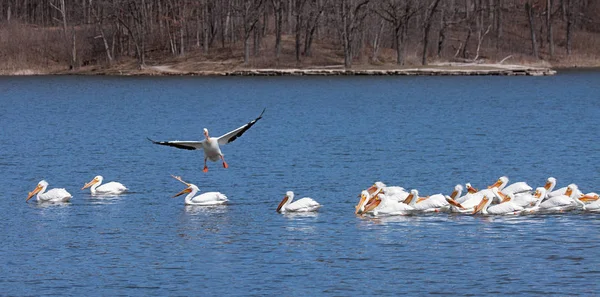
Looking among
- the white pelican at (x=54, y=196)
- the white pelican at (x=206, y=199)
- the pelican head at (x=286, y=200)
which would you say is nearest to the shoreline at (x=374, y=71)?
the white pelican at (x=206, y=199)

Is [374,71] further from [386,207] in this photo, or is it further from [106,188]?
[386,207]

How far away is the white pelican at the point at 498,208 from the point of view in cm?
2200

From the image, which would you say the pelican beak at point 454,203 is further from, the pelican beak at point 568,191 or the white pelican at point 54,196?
the white pelican at point 54,196

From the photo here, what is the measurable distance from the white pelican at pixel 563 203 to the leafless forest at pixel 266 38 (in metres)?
57.9

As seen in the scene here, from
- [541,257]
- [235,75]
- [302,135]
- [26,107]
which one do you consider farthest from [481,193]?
[235,75]

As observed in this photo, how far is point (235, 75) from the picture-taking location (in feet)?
280

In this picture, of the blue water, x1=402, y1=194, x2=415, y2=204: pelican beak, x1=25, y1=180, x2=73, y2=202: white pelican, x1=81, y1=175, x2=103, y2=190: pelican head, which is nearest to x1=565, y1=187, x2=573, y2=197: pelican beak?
the blue water

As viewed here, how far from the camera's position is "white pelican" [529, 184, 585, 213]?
22016 mm

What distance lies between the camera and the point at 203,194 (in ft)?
80.3

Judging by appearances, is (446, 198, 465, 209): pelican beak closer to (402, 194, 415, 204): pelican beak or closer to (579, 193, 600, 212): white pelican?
(402, 194, 415, 204): pelican beak

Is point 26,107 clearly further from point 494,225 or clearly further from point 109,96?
point 494,225

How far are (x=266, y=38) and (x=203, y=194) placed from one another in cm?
6846

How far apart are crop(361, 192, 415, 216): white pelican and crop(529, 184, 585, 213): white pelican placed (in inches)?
101

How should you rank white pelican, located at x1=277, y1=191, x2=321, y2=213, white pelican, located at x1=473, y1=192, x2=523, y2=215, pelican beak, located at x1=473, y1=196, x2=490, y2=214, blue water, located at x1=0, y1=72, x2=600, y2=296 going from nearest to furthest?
blue water, located at x1=0, y1=72, x2=600, y2=296
white pelican, located at x1=473, y1=192, x2=523, y2=215
pelican beak, located at x1=473, y1=196, x2=490, y2=214
white pelican, located at x1=277, y1=191, x2=321, y2=213
